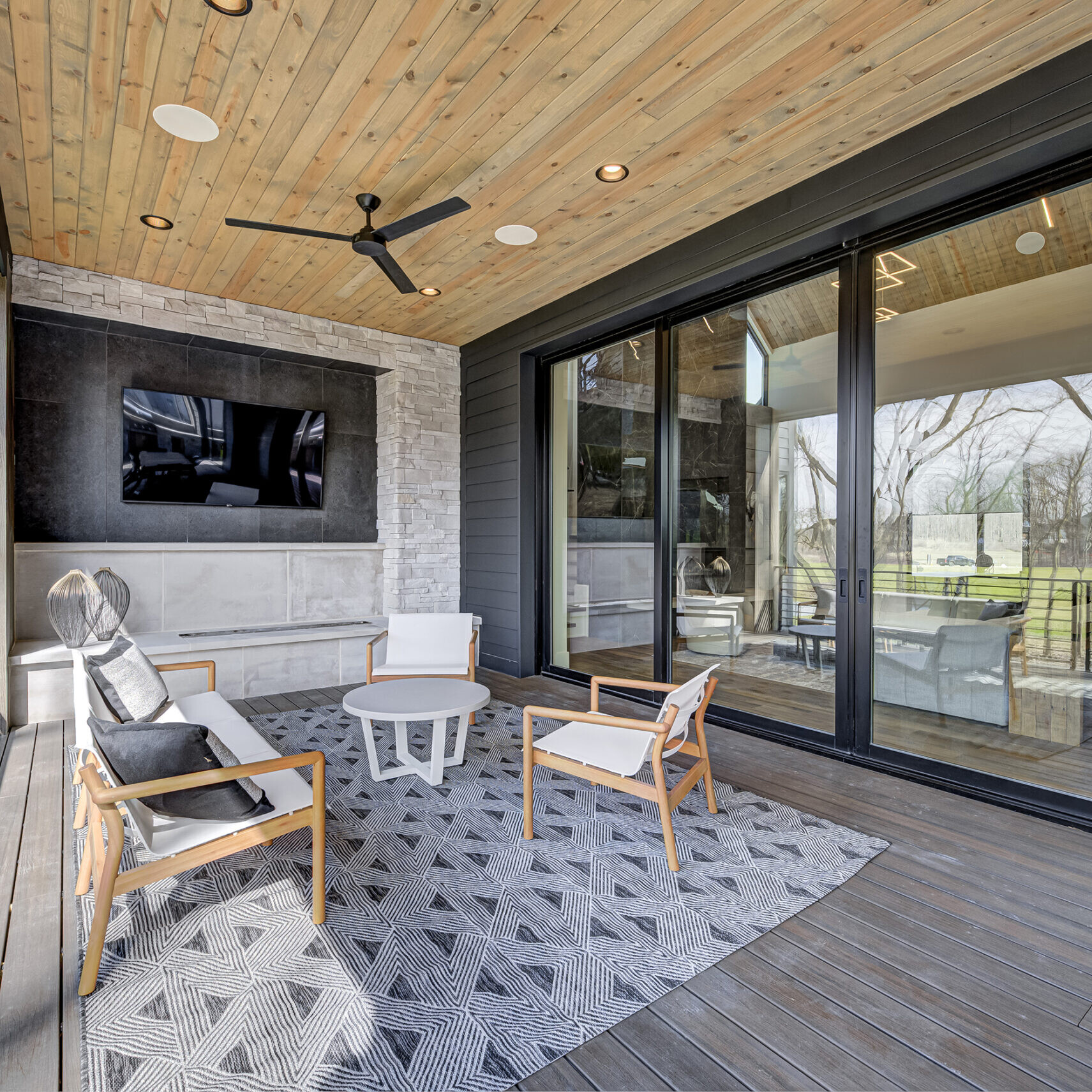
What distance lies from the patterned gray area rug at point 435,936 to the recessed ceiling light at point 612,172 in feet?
10.2

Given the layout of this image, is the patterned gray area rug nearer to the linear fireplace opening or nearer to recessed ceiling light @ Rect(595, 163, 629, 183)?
the linear fireplace opening

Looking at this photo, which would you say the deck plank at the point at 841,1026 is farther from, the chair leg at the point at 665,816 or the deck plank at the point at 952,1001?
the chair leg at the point at 665,816

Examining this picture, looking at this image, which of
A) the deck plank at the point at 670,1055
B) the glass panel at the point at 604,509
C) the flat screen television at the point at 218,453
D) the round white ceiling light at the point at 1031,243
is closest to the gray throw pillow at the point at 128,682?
the deck plank at the point at 670,1055

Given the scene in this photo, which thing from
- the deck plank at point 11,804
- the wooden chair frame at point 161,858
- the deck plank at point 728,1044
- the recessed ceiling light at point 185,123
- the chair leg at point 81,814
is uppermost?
the recessed ceiling light at point 185,123

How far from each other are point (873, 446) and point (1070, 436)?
84 centimetres

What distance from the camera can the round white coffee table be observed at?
3.24 meters

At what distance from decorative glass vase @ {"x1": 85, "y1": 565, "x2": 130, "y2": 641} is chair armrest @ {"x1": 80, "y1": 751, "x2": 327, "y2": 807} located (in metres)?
2.73

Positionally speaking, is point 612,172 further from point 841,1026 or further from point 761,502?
point 841,1026

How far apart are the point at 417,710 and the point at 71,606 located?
2693 millimetres

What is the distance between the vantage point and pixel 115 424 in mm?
4996

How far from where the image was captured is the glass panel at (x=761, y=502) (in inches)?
150

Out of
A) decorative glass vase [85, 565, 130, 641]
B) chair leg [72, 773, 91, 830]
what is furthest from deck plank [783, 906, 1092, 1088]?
decorative glass vase [85, 565, 130, 641]

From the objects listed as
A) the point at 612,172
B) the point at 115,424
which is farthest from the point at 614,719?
the point at 115,424

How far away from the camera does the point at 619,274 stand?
186 inches
